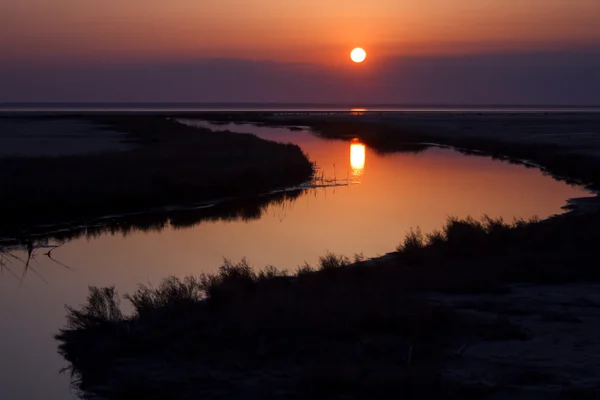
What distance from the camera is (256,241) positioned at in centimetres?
1939

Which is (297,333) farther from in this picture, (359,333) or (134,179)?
(134,179)

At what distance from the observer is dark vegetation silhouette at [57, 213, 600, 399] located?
8391mm

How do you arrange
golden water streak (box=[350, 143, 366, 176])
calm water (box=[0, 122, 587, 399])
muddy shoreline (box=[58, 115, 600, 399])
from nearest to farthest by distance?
muddy shoreline (box=[58, 115, 600, 399]) < calm water (box=[0, 122, 587, 399]) < golden water streak (box=[350, 143, 366, 176])

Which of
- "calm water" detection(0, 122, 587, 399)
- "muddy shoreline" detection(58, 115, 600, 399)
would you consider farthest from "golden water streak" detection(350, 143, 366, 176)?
"muddy shoreline" detection(58, 115, 600, 399)

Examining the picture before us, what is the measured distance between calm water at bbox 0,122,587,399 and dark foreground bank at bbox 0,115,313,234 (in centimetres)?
254

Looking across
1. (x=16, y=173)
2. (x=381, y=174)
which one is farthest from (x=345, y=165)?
(x=16, y=173)

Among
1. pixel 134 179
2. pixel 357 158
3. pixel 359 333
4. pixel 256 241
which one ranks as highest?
pixel 357 158

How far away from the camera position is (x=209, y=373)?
29.1 ft

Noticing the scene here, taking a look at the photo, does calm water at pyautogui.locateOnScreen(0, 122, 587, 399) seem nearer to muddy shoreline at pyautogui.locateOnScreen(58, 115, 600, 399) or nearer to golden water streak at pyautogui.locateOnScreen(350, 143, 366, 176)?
muddy shoreline at pyautogui.locateOnScreen(58, 115, 600, 399)

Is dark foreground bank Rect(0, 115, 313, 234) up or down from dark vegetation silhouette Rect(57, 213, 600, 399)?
up

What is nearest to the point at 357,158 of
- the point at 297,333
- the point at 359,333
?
the point at 359,333

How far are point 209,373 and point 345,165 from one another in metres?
32.0

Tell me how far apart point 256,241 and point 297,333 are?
31.7 ft

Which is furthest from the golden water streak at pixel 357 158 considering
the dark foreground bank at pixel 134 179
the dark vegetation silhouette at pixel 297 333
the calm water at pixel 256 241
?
the dark vegetation silhouette at pixel 297 333
